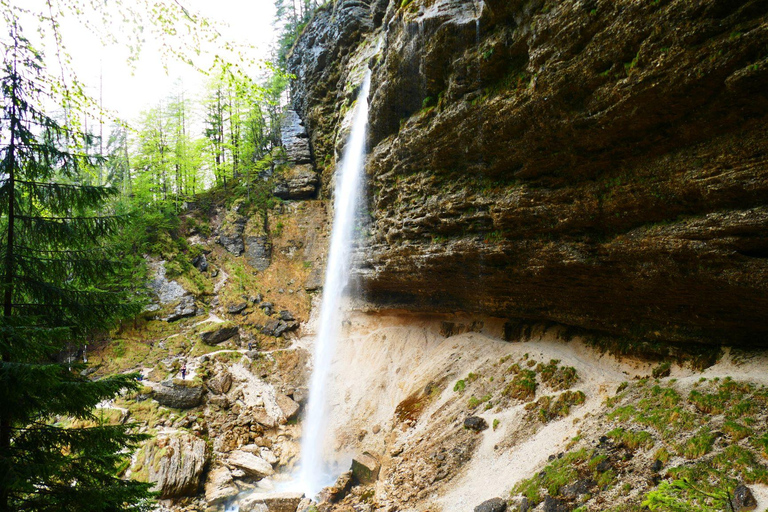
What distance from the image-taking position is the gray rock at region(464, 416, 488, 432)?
32.4 ft

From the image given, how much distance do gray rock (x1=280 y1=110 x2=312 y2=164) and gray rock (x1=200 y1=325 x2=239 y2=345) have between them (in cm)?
1384

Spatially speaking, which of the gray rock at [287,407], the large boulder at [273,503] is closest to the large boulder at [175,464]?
the large boulder at [273,503]

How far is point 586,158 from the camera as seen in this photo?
7.45 meters

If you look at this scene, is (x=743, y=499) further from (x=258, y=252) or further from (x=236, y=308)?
(x=258, y=252)

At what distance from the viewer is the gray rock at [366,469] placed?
36.8 feet

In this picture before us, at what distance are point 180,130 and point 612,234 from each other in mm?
30791

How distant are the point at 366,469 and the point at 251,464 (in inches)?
184

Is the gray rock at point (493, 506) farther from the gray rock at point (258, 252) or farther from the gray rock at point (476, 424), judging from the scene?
the gray rock at point (258, 252)

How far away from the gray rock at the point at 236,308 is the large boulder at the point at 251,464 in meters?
9.03

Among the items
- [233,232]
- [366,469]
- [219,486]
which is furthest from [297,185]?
[366,469]

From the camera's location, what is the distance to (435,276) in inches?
495

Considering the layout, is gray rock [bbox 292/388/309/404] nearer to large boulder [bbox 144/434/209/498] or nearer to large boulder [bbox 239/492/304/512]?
large boulder [bbox 144/434/209/498]

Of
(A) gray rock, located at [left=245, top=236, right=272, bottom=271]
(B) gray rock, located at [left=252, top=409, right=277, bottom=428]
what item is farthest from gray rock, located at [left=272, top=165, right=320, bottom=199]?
(B) gray rock, located at [left=252, top=409, right=277, bottom=428]

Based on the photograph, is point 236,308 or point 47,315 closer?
point 47,315
